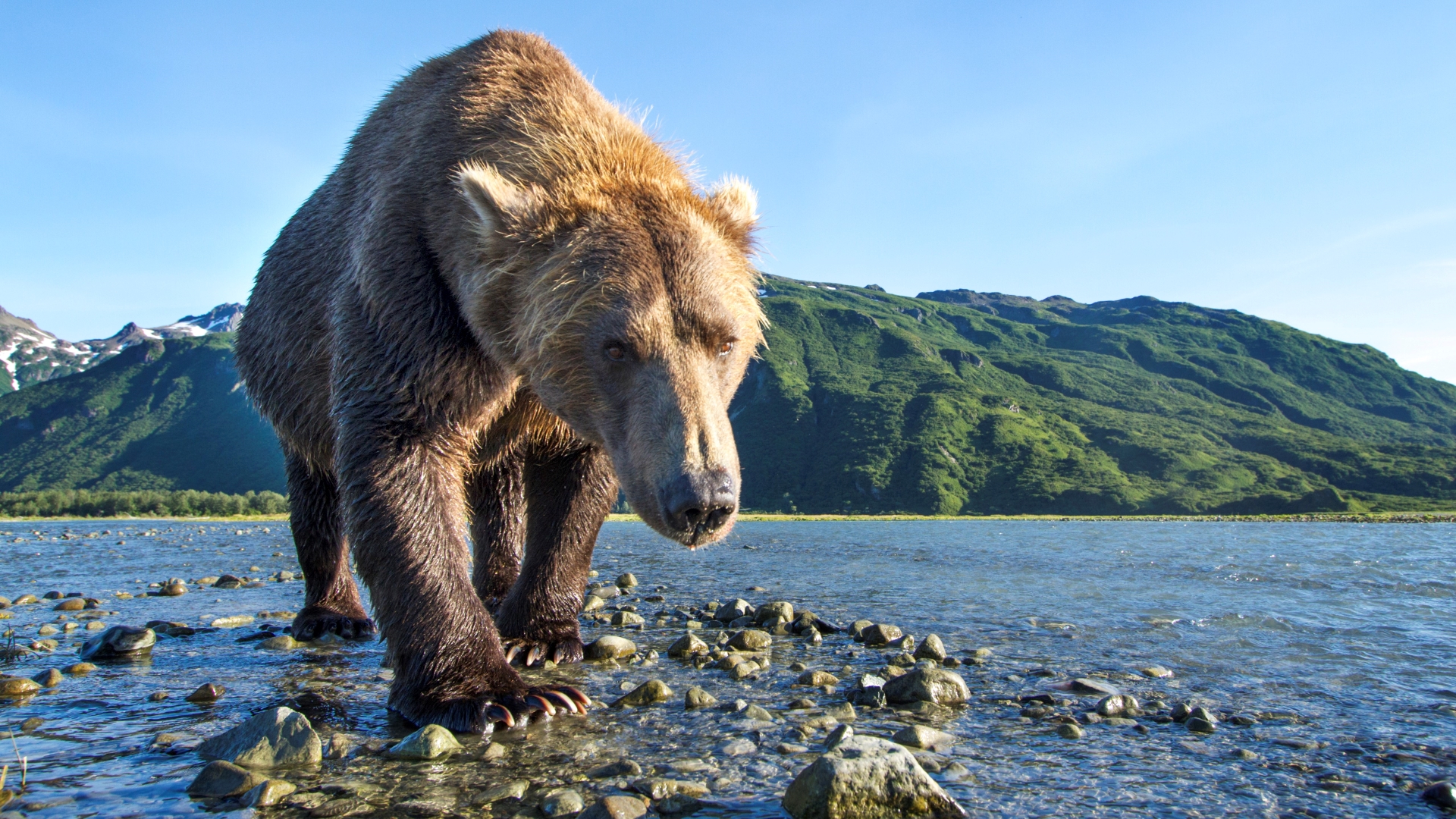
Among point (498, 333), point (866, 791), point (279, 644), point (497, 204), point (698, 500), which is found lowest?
point (279, 644)

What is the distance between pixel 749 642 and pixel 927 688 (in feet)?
7.12

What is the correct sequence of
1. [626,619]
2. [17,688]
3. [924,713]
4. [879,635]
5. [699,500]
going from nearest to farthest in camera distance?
[699,500] → [924,713] → [17,688] → [879,635] → [626,619]

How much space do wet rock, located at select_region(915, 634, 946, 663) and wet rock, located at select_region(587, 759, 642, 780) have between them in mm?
3253

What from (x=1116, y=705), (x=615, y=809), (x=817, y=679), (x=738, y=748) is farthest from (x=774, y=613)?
(x=615, y=809)

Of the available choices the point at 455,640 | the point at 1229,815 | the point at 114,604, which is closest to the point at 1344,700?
the point at 1229,815

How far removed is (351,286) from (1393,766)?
20.5 feet

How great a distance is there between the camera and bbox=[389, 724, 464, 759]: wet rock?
3.94 meters

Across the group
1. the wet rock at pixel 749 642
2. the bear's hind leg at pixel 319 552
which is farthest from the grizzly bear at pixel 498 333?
the wet rock at pixel 749 642

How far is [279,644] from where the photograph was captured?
7117 millimetres

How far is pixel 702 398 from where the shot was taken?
13.3 ft

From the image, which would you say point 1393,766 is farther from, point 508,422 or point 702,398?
point 508,422

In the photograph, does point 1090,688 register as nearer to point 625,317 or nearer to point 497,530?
point 625,317

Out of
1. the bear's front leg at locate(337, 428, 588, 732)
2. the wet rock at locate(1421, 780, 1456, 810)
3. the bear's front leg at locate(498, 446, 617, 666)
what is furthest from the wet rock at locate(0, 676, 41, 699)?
the wet rock at locate(1421, 780, 1456, 810)

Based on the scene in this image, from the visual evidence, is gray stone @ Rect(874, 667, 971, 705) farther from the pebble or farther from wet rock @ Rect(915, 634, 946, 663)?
wet rock @ Rect(915, 634, 946, 663)
